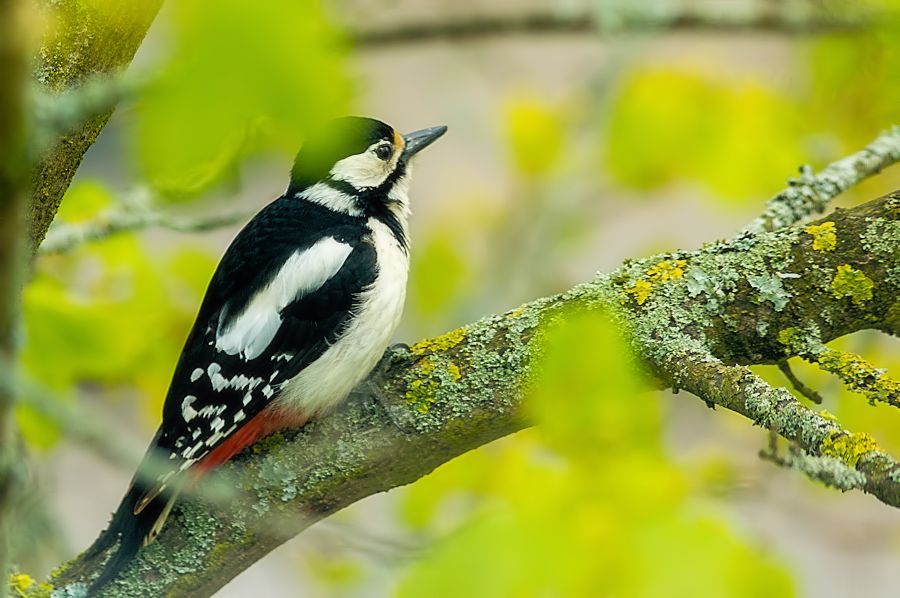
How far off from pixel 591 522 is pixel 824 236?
0.58m

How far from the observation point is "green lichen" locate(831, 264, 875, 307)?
63.4 inches

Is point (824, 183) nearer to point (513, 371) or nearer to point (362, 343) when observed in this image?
point (513, 371)

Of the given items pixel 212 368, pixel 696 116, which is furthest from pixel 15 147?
pixel 696 116

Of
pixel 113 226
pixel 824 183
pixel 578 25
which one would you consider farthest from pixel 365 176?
pixel 824 183

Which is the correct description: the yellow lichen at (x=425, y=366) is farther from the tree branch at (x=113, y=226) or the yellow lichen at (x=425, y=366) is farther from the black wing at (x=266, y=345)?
the tree branch at (x=113, y=226)

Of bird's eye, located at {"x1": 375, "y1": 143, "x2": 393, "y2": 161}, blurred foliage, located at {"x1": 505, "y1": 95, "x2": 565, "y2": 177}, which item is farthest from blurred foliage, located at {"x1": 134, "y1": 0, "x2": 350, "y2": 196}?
blurred foliage, located at {"x1": 505, "y1": 95, "x2": 565, "y2": 177}

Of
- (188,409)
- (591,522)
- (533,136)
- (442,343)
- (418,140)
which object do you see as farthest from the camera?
(533,136)

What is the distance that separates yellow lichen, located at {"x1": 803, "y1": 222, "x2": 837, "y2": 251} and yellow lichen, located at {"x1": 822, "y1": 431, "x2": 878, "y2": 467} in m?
0.43

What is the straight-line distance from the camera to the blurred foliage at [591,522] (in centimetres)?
124

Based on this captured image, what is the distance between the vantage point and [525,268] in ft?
11.7

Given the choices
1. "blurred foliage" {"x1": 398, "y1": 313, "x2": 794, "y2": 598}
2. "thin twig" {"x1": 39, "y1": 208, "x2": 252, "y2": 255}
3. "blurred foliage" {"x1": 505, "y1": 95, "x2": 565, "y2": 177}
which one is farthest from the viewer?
"blurred foliage" {"x1": 505, "y1": 95, "x2": 565, "y2": 177}

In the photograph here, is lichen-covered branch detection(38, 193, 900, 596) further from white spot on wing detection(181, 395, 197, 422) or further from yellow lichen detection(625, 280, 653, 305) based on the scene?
white spot on wing detection(181, 395, 197, 422)

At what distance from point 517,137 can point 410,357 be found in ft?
5.39

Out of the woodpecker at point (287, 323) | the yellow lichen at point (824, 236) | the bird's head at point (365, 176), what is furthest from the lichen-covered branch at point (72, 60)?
the yellow lichen at point (824, 236)
